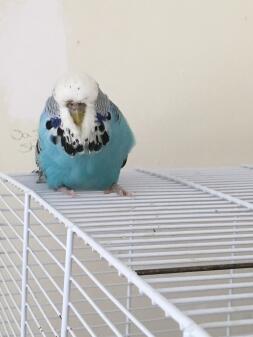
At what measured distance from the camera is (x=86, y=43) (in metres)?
1.09

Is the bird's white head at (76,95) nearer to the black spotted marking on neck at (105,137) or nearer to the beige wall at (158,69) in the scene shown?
the black spotted marking on neck at (105,137)

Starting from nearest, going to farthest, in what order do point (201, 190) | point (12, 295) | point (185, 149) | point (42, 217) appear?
point (201, 190) < point (12, 295) < point (42, 217) < point (185, 149)

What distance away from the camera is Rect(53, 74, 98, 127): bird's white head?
2.28 ft

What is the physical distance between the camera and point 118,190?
0.76 meters

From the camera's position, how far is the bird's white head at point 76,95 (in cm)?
69

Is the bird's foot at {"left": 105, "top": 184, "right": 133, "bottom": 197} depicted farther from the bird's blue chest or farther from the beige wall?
the beige wall

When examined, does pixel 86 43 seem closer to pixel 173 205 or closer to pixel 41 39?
pixel 41 39

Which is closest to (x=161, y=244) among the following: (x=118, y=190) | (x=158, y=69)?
(x=118, y=190)

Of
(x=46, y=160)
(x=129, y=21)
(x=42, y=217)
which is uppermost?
(x=129, y=21)

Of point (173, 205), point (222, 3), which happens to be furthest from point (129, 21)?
point (173, 205)

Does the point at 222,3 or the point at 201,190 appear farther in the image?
the point at 222,3

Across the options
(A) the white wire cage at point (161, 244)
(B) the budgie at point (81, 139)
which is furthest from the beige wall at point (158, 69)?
(B) the budgie at point (81, 139)

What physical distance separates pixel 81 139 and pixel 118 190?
0.30 ft

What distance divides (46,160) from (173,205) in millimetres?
237
